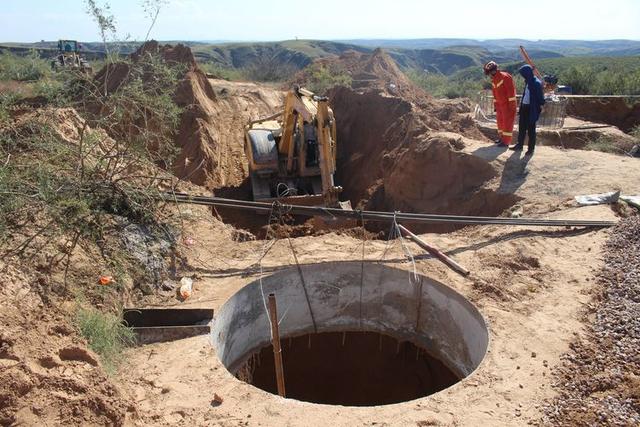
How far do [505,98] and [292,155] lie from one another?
456 cm

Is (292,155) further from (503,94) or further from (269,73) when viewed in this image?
(269,73)

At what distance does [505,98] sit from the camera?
10.3 meters

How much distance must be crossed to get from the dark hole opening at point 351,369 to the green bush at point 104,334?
2741mm

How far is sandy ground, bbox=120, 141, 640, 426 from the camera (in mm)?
4668

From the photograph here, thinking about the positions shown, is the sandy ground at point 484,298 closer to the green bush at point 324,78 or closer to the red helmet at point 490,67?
the red helmet at point 490,67

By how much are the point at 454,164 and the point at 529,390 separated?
642 centimetres

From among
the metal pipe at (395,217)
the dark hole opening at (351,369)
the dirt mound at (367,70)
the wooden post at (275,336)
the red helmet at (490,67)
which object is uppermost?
the dirt mound at (367,70)

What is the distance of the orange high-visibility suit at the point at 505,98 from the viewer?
10.2 m

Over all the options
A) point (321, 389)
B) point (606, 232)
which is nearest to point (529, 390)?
point (606, 232)

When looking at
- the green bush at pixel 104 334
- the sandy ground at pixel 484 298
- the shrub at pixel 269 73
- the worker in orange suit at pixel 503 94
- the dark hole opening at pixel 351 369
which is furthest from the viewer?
the shrub at pixel 269 73

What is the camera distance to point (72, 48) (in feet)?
72.3

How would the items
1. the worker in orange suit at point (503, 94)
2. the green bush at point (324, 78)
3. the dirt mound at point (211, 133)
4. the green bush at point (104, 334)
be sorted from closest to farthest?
1. the green bush at point (104, 334)
2. the worker in orange suit at point (503, 94)
3. the dirt mound at point (211, 133)
4. the green bush at point (324, 78)

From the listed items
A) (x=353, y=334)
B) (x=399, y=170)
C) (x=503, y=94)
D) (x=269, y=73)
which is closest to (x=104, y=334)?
(x=353, y=334)

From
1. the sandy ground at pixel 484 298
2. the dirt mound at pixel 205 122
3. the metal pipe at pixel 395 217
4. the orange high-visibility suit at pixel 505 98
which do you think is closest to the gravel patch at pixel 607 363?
the sandy ground at pixel 484 298
